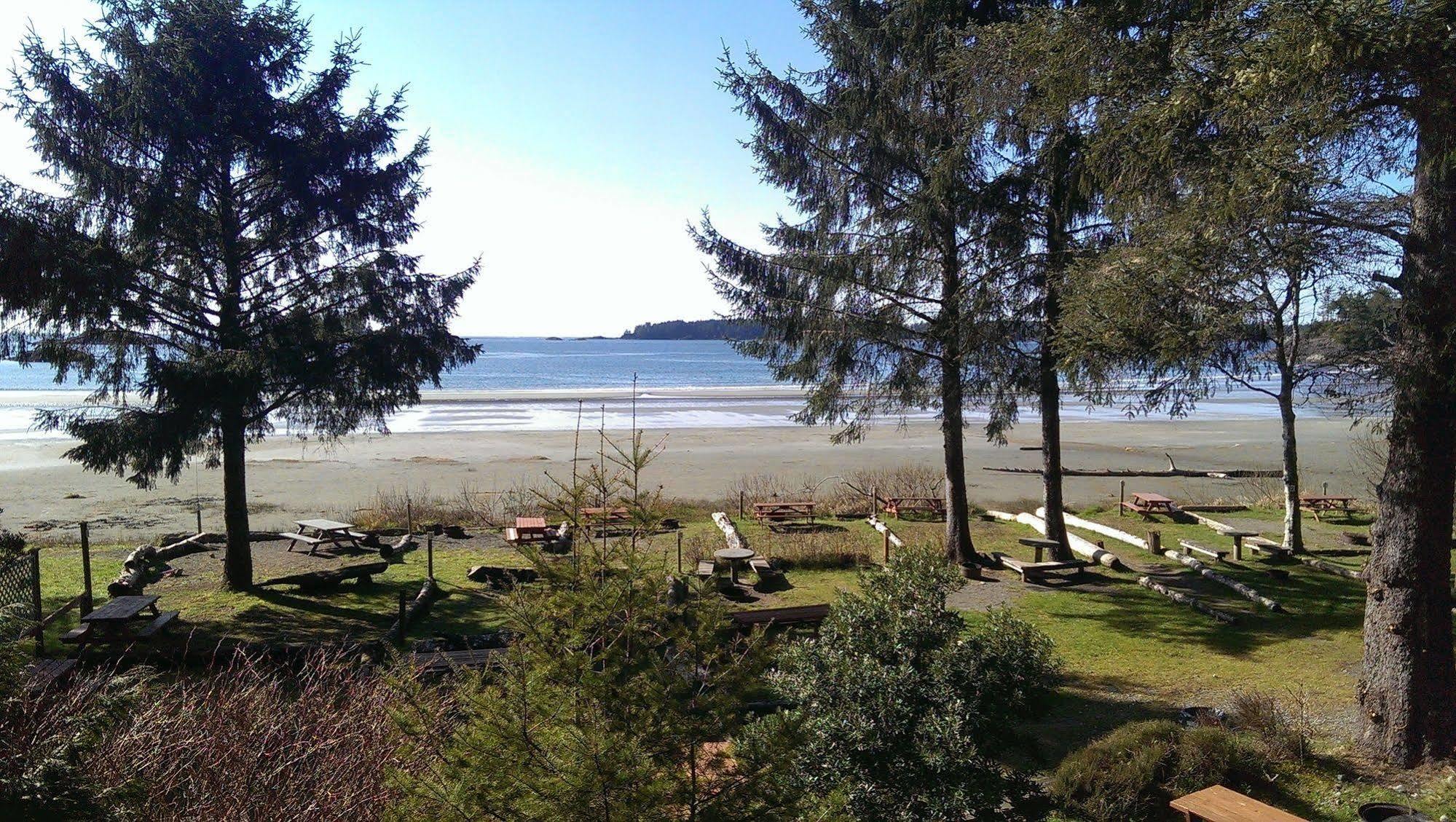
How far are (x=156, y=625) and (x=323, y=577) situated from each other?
386 centimetres

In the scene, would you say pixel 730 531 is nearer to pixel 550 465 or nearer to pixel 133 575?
pixel 133 575

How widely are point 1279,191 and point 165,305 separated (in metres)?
15.3

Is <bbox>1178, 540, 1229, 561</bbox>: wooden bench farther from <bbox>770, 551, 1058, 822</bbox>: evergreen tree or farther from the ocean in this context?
<bbox>770, 551, 1058, 822</bbox>: evergreen tree

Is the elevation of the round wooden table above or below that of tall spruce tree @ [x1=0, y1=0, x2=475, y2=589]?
below

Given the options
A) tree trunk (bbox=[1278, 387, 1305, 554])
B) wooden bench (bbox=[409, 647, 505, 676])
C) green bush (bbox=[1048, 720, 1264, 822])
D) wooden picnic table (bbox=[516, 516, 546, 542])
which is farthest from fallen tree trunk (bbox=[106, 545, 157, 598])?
tree trunk (bbox=[1278, 387, 1305, 554])

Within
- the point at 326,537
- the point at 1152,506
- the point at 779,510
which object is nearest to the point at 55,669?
the point at 326,537

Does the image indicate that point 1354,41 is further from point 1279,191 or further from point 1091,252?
point 1091,252

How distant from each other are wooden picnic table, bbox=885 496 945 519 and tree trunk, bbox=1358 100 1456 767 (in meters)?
13.6

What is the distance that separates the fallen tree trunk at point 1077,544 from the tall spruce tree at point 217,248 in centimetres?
1263

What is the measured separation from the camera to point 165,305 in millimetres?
13656

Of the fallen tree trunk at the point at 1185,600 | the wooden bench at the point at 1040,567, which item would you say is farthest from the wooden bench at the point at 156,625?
the fallen tree trunk at the point at 1185,600

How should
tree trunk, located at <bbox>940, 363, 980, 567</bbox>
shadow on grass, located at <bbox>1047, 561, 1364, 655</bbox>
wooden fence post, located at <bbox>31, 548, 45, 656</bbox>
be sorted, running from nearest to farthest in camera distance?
1. wooden fence post, located at <bbox>31, 548, 45, 656</bbox>
2. shadow on grass, located at <bbox>1047, 561, 1364, 655</bbox>
3. tree trunk, located at <bbox>940, 363, 980, 567</bbox>

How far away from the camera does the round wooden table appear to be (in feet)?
49.3

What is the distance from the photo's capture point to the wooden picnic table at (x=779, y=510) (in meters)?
19.9
